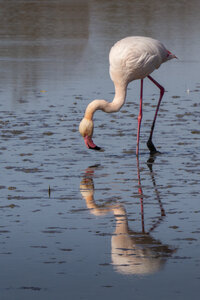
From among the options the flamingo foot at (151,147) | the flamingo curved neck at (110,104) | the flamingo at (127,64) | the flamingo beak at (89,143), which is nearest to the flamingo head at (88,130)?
the flamingo beak at (89,143)

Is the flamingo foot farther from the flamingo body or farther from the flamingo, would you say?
the flamingo body

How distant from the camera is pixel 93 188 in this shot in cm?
937

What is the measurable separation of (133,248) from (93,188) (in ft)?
8.07

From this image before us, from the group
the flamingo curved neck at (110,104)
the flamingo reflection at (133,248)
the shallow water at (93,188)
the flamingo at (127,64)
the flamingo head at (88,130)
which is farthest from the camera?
the flamingo at (127,64)

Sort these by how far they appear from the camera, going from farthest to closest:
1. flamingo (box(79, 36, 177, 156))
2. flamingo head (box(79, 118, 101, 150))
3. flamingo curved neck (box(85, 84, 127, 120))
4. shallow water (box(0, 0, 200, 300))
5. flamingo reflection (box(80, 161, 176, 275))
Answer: flamingo (box(79, 36, 177, 156)) → flamingo curved neck (box(85, 84, 127, 120)) → flamingo head (box(79, 118, 101, 150)) → flamingo reflection (box(80, 161, 176, 275)) → shallow water (box(0, 0, 200, 300))

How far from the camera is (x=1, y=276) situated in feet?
20.7

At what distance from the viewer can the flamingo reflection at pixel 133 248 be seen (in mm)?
6462

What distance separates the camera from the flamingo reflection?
21.2 ft

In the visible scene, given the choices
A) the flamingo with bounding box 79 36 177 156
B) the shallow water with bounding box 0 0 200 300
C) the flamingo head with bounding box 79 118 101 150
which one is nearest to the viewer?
the shallow water with bounding box 0 0 200 300

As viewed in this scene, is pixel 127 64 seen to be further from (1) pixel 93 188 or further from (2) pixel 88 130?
(1) pixel 93 188

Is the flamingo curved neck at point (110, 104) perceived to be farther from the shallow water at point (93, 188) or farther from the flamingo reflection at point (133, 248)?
the flamingo reflection at point (133, 248)

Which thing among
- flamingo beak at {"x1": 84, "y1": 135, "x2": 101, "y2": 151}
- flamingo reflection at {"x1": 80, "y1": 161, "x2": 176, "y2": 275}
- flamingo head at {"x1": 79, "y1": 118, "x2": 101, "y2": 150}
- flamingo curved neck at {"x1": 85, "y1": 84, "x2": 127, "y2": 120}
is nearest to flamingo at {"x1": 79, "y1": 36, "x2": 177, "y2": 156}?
flamingo curved neck at {"x1": 85, "y1": 84, "x2": 127, "y2": 120}

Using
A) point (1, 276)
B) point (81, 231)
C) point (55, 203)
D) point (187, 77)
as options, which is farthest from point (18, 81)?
point (1, 276)

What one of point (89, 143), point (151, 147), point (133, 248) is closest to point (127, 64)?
point (151, 147)
